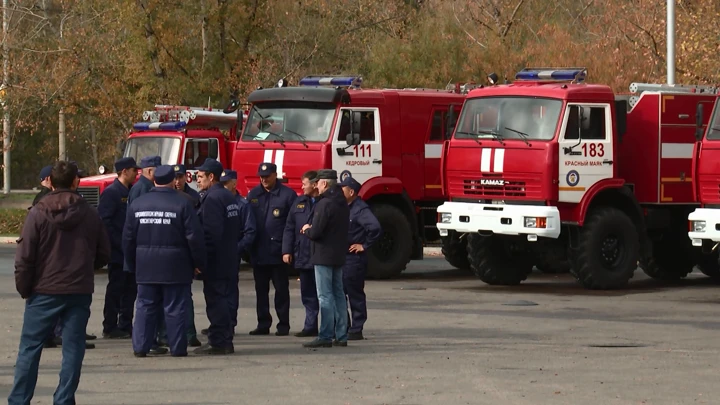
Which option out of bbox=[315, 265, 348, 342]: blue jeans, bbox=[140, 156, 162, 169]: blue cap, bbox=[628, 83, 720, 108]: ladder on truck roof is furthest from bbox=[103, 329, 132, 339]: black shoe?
bbox=[628, 83, 720, 108]: ladder on truck roof

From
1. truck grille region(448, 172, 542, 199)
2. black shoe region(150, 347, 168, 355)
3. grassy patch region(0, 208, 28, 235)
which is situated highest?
truck grille region(448, 172, 542, 199)

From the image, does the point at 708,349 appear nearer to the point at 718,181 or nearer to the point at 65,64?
the point at 718,181

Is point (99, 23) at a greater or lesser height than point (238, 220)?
greater

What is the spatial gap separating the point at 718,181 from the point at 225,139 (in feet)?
33.9

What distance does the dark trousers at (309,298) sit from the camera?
14.3m

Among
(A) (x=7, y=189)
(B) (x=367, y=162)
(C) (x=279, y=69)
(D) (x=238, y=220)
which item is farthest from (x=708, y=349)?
(A) (x=7, y=189)

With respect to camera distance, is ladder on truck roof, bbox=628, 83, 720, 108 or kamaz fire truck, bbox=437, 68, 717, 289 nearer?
kamaz fire truck, bbox=437, 68, 717, 289

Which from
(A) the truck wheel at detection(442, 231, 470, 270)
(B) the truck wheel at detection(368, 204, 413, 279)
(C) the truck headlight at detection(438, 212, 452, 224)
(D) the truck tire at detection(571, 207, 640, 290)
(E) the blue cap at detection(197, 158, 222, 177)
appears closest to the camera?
(E) the blue cap at detection(197, 158, 222, 177)

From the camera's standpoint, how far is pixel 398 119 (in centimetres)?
2230

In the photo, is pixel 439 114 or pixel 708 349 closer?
pixel 708 349

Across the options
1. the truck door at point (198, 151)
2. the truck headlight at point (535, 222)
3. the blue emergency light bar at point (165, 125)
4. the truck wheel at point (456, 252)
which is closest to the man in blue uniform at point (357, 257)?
the truck headlight at point (535, 222)

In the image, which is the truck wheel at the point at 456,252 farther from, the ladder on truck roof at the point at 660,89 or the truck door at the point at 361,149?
the ladder on truck roof at the point at 660,89

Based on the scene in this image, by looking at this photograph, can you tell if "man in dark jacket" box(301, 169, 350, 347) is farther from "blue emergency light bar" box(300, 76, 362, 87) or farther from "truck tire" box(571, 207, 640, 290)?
"blue emergency light bar" box(300, 76, 362, 87)

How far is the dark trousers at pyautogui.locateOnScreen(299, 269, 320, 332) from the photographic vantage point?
14273mm
